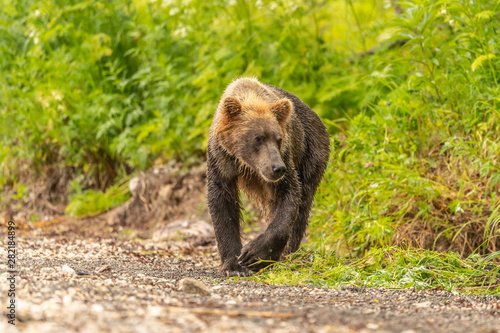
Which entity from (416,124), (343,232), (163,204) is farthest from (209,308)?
(163,204)

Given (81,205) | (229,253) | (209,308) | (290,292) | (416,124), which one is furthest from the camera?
(81,205)

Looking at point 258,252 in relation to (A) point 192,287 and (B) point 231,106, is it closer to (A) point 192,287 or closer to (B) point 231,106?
(B) point 231,106

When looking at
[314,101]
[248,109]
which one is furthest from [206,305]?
[314,101]

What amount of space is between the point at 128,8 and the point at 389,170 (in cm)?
642

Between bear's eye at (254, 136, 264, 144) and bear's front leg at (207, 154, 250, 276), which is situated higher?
bear's eye at (254, 136, 264, 144)

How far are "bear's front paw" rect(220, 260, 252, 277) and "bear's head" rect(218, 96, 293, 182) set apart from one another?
0.88 meters

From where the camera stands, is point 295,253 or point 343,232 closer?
point 295,253

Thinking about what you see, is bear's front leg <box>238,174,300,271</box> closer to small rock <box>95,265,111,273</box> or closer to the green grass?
the green grass

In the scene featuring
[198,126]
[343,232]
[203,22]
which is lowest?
[343,232]

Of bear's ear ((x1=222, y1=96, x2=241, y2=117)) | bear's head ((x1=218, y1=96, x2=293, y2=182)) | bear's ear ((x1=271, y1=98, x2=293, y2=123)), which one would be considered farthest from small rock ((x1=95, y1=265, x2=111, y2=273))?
bear's ear ((x1=271, y1=98, x2=293, y2=123))

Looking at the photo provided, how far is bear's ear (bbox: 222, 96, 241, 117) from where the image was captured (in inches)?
208

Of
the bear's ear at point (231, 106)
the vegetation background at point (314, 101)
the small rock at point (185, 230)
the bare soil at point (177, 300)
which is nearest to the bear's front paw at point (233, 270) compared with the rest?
the bare soil at point (177, 300)

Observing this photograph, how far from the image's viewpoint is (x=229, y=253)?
5316 millimetres

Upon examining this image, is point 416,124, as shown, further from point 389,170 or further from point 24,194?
point 24,194
